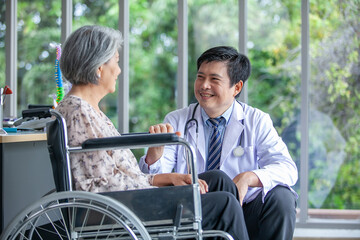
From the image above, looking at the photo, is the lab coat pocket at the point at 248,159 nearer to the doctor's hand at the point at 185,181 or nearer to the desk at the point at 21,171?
the doctor's hand at the point at 185,181

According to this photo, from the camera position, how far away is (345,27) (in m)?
2.73

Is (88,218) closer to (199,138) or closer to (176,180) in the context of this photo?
(176,180)

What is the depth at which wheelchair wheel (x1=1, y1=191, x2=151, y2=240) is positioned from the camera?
144 cm

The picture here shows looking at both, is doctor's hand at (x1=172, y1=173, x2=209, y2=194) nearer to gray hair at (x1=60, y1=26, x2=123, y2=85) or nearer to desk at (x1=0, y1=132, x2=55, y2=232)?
gray hair at (x1=60, y1=26, x2=123, y2=85)

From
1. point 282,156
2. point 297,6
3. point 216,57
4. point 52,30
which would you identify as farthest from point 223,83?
point 52,30

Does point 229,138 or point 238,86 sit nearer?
point 229,138

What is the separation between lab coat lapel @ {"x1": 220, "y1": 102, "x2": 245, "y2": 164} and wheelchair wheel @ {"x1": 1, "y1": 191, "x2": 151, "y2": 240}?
68cm

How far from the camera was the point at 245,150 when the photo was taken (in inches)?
84.3

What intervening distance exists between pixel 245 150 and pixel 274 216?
349 millimetres

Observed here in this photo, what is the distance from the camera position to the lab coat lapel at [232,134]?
2133 millimetres

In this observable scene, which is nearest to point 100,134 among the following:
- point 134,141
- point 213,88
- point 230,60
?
point 134,141

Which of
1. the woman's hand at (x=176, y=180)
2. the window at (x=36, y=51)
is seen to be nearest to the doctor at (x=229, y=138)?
the woman's hand at (x=176, y=180)

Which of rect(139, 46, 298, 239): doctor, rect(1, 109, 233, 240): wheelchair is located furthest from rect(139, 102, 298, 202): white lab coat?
rect(1, 109, 233, 240): wheelchair

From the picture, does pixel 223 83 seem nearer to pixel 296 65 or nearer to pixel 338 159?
pixel 296 65
